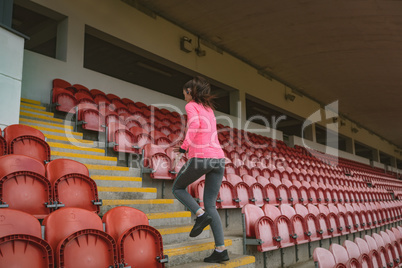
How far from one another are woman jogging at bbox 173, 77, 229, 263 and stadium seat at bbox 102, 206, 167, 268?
0.25 m

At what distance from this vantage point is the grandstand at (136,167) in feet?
5.12

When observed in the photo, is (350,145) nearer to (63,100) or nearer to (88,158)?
(63,100)

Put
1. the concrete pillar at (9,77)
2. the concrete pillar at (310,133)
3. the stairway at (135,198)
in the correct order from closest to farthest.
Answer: the stairway at (135,198) < the concrete pillar at (9,77) < the concrete pillar at (310,133)

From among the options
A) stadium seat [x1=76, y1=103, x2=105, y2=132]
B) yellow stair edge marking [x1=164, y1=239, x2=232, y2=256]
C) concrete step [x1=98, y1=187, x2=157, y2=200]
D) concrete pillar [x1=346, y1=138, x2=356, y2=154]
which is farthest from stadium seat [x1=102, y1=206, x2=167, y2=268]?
concrete pillar [x1=346, y1=138, x2=356, y2=154]

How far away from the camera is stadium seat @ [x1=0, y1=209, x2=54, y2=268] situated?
3.84ft

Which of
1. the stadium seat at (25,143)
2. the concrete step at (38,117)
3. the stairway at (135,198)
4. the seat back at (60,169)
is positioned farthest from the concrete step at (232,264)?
the concrete step at (38,117)

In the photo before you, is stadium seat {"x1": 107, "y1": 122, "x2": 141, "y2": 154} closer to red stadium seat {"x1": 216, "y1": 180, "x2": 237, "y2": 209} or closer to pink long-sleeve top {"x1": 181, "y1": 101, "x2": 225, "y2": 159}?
red stadium seat {"x1": 216, "y1": 180, "x2": 237, "y2": 209}

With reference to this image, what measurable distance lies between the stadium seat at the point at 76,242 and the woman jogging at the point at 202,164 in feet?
1.60

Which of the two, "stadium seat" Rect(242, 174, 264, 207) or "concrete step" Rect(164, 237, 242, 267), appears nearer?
"concrete step" Rect(164, 237, 242, 267)

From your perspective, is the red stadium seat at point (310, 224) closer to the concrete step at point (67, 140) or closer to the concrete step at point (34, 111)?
the concrete step at point (67, 140)

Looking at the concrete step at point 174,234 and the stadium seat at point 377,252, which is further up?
the concrete step at point 174,234

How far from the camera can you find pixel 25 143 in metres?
2.27

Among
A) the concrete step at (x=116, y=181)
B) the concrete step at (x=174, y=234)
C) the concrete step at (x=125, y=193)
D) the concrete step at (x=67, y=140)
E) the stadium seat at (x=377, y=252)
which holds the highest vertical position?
→ the concrete step at (x=67, y=140)

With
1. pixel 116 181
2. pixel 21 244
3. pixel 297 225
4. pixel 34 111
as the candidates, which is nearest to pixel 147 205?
pixel 116 181
